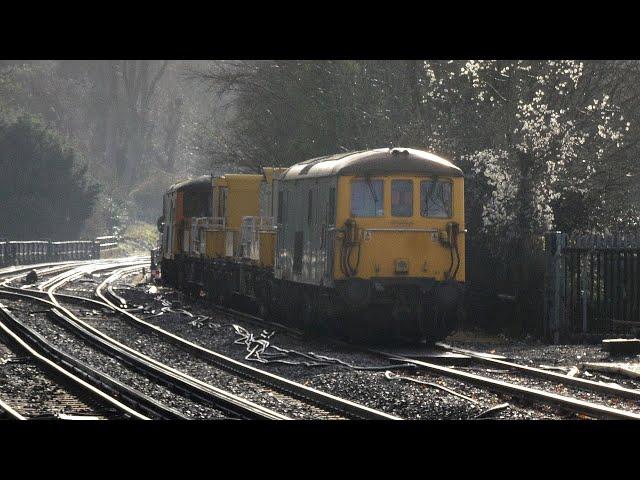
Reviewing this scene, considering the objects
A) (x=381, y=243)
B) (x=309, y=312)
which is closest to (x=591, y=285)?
(x=381, y=243)

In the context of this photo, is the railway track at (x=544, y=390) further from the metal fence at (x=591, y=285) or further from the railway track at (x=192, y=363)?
Result: the metal fence at (x=591, y=285)

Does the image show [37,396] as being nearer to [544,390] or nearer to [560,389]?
[544,390]

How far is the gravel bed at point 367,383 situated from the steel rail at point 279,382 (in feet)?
1.18

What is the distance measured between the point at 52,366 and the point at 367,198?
18.4ft

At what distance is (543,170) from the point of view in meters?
23.2

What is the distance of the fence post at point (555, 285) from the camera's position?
19.9 m

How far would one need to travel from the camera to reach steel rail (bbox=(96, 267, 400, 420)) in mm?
11926

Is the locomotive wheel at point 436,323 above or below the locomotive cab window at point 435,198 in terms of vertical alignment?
below

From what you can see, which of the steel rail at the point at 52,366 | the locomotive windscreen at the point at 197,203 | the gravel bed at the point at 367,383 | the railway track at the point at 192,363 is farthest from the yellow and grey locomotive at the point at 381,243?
the locomotive windscreen at the point at 197,203

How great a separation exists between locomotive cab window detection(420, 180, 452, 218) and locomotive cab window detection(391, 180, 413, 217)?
19 centimetres

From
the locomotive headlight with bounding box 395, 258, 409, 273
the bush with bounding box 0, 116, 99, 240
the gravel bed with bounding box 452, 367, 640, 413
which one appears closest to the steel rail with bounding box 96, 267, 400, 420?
the gravel bed with bounding box 452, 367, 640, 413

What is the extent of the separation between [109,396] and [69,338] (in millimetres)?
7522
